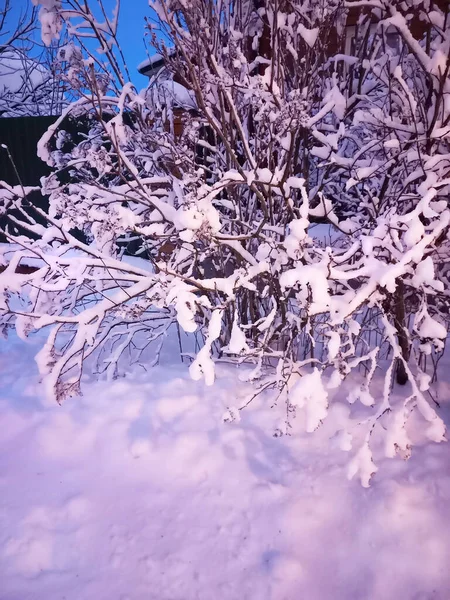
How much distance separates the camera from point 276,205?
3238 mm

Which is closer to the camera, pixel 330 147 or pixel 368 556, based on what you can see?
pixel 368 556

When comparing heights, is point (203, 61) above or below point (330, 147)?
above

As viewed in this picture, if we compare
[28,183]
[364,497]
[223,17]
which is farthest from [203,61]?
[28,183]

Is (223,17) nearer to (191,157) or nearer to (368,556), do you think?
(191,157)

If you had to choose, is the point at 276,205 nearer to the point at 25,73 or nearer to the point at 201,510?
the point at 201,510

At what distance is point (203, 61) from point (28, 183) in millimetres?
6623

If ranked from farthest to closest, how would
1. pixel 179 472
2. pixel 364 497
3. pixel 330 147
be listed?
pixel 330 147, pixel 179 472, pixel 364 497

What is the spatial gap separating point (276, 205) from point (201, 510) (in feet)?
7.06

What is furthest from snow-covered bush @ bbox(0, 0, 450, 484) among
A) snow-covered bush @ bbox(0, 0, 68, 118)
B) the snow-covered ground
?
snow-covered bush @ bbox(0, 0, 68, 118)

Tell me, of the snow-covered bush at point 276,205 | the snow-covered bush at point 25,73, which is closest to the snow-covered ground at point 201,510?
the snow-covered bush at point 276,205

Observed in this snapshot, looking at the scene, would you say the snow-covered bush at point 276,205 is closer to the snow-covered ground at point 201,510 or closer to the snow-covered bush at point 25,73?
the snow-covered ground at point 201,510

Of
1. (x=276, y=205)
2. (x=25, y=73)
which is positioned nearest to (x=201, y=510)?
(x=276, y=205)

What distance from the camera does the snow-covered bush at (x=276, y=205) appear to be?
2.13 m

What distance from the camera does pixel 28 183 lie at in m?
8.16
